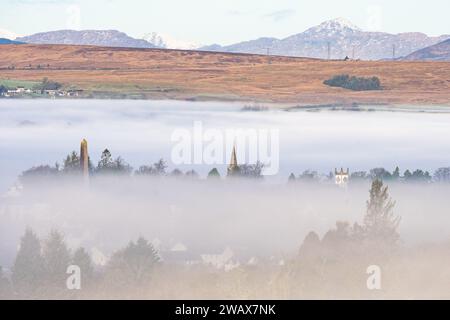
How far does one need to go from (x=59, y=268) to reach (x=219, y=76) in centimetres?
4085

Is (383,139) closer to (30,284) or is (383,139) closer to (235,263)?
(235,263)

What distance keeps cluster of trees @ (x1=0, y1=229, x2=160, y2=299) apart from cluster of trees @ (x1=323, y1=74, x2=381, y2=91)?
97.6 feet

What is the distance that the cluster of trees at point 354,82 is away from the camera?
114562 millimetres

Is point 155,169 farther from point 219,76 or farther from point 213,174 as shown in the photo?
point 219,76

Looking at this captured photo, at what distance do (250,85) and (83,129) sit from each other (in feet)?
78.3

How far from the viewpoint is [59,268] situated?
9219 cm

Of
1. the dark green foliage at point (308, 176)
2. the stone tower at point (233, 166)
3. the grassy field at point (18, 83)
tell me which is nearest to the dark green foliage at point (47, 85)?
the grassy field at point (18, 83)

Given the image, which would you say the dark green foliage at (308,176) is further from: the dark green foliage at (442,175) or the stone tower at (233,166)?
the dark green foliage at (442,175)

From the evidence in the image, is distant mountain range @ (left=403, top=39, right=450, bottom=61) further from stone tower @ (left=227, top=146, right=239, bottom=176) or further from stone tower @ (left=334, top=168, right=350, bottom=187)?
stone tower @ (left=227, top=146, right=239, bottom=176)

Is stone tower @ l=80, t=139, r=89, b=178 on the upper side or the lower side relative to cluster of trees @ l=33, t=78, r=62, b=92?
lower

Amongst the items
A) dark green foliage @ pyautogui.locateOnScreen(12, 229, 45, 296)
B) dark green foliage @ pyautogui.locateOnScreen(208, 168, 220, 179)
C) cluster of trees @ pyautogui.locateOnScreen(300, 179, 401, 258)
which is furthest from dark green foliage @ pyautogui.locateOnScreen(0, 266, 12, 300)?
dark green foliage @ pyautogui.locateOnScreen(208, 168, 220, 179)

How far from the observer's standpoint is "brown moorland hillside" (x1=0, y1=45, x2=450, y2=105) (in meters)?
115

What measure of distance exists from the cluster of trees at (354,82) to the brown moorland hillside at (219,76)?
2.24 feet

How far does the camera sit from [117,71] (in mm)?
123875
